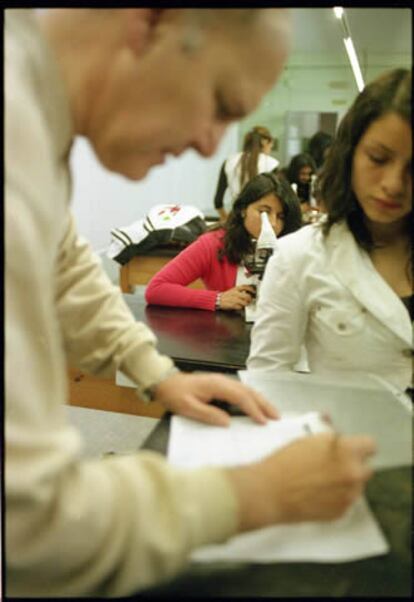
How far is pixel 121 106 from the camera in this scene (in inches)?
16.3

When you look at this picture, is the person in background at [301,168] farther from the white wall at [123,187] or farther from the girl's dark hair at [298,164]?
the white wall at [123,187]

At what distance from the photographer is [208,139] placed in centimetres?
46

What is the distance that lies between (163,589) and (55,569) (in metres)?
0.09

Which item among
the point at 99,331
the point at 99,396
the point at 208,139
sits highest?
the point at 208,139

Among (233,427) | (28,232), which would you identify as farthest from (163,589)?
(28,232)

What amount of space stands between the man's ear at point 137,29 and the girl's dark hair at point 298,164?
351 millimetres

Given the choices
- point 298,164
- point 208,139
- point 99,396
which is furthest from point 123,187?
point 99,396

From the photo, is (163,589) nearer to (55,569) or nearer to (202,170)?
(55,569)

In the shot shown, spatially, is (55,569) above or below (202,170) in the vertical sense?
below

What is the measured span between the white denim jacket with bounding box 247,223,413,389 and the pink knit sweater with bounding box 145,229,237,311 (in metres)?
0.57

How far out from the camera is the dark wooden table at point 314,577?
0.42m

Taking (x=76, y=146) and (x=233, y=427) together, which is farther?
(x=233, y=427)

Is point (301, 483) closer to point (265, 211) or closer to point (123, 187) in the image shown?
point (123, 187)

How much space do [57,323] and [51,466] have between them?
0.12 m
